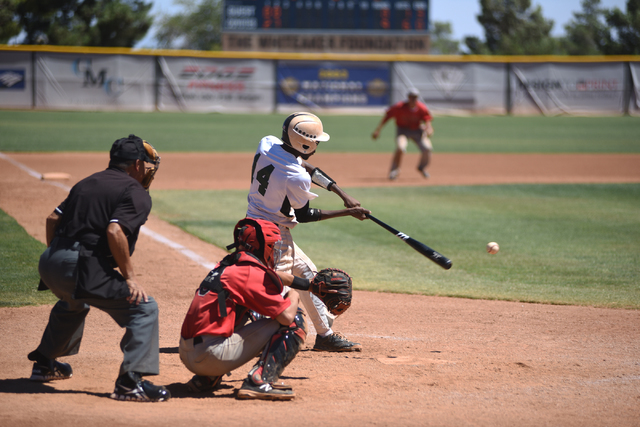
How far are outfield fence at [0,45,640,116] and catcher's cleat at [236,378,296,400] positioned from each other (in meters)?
33.0

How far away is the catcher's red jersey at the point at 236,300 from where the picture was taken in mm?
4004

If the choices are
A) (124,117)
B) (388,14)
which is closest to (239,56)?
(124,117)

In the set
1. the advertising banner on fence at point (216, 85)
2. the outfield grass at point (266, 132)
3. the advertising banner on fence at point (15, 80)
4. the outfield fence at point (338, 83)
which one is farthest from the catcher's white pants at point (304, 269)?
the advertising banner on fence at point (216, 85)

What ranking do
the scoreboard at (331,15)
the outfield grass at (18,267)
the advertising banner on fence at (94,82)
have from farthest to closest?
1. the scoreboard at (331,15)
2. the advertising banner on fence at (94,82)
3. the outfield grass at (18,267)

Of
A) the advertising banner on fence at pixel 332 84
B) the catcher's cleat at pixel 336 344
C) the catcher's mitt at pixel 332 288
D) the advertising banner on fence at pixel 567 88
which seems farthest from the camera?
the advertising banner on fence at pixel 567 88

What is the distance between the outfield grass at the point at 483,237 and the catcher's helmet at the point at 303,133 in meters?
2.79

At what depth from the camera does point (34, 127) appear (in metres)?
25.1

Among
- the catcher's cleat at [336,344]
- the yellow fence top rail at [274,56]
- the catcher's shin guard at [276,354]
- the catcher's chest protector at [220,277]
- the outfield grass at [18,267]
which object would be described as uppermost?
the yellow fence top rail at [274,56]

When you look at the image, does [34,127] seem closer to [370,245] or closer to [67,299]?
[370,245]

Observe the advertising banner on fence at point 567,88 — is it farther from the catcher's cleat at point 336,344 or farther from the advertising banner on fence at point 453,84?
the catcher's cleat at point 336,344

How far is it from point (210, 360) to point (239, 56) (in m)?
34.0

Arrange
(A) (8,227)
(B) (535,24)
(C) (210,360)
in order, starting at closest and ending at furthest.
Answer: (C) (210,360)
(A) (8,227)
(B) (535,24)

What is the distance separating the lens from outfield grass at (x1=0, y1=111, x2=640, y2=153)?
22.2 meters

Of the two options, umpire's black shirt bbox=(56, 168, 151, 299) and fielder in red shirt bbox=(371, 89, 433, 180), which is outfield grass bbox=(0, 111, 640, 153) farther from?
umpire's black shirt bbox=(56, 168, 151, 299)
